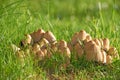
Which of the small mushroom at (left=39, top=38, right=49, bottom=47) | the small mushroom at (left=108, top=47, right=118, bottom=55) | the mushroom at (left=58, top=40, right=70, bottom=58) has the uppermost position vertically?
the small mushroom at (left=39, top=38, right=49, bottom=47)

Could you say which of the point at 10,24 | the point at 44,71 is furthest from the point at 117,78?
the point at 10,24

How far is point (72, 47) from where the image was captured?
5027 millimetres

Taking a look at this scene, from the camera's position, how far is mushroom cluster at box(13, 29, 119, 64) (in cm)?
490

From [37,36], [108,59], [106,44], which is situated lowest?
[108,59]

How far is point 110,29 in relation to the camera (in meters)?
5.76

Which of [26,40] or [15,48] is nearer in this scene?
[15,48]

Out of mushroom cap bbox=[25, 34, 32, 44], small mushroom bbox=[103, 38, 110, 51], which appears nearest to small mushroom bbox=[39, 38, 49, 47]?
mushroom cap bbox=[25, 34, 32, 44]

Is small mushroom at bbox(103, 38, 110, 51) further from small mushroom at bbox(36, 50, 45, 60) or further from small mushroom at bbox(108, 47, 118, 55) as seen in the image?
small mushroom at bbox(36, 50, 45, 60)

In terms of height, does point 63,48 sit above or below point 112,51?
above

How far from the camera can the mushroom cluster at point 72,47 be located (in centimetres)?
490

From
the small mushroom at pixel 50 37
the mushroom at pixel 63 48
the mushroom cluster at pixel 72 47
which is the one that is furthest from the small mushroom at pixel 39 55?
the small mushroom at pixel 50 37

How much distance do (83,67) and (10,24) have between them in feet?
3.39

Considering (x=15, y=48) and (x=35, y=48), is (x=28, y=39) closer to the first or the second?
(x=35, y=48)

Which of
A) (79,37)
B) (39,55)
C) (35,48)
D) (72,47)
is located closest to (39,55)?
(39,55)
